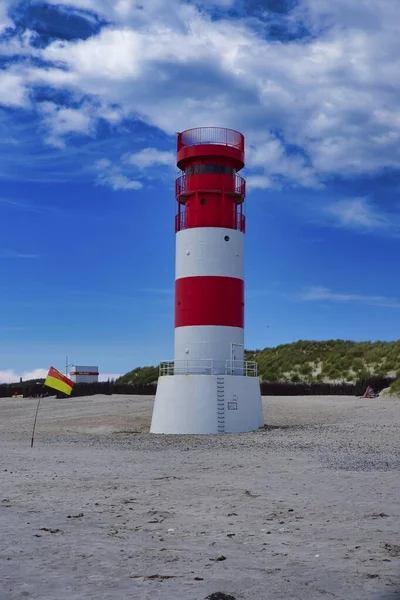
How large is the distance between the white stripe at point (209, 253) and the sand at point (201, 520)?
6098mm

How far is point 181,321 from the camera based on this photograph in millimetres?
22875

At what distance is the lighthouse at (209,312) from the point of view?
861 inches

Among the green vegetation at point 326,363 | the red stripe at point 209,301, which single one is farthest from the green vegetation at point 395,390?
the red stripe at point 209,301

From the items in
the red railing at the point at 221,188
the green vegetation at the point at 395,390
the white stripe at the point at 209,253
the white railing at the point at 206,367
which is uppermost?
the red railing at the point at 221,188

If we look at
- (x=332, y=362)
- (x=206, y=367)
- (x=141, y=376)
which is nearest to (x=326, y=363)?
(x=332, y=362)

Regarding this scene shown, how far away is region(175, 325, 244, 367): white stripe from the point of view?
22.3 metres

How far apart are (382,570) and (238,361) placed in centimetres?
1635

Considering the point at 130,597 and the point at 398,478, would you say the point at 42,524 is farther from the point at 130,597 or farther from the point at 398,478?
the point at 398,478

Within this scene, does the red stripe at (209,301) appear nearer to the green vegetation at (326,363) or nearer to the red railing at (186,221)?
the red railing at (186,221)

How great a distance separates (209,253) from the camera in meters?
22.5

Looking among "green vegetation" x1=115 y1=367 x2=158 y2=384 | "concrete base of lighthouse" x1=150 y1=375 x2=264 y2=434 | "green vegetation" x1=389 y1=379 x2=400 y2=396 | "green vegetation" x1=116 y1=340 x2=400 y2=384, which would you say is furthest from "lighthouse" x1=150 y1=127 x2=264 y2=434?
"green vegetation" x1=115 y1=367 x2=158 y2=384

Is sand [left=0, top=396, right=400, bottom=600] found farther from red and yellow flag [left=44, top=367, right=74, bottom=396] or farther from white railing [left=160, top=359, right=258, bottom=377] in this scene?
white railing [left=160, top=359, right=258, bottom=377]

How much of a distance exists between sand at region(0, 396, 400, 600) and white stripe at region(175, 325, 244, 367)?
408 centimetres

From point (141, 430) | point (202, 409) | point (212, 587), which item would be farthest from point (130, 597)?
point (141, 430)
